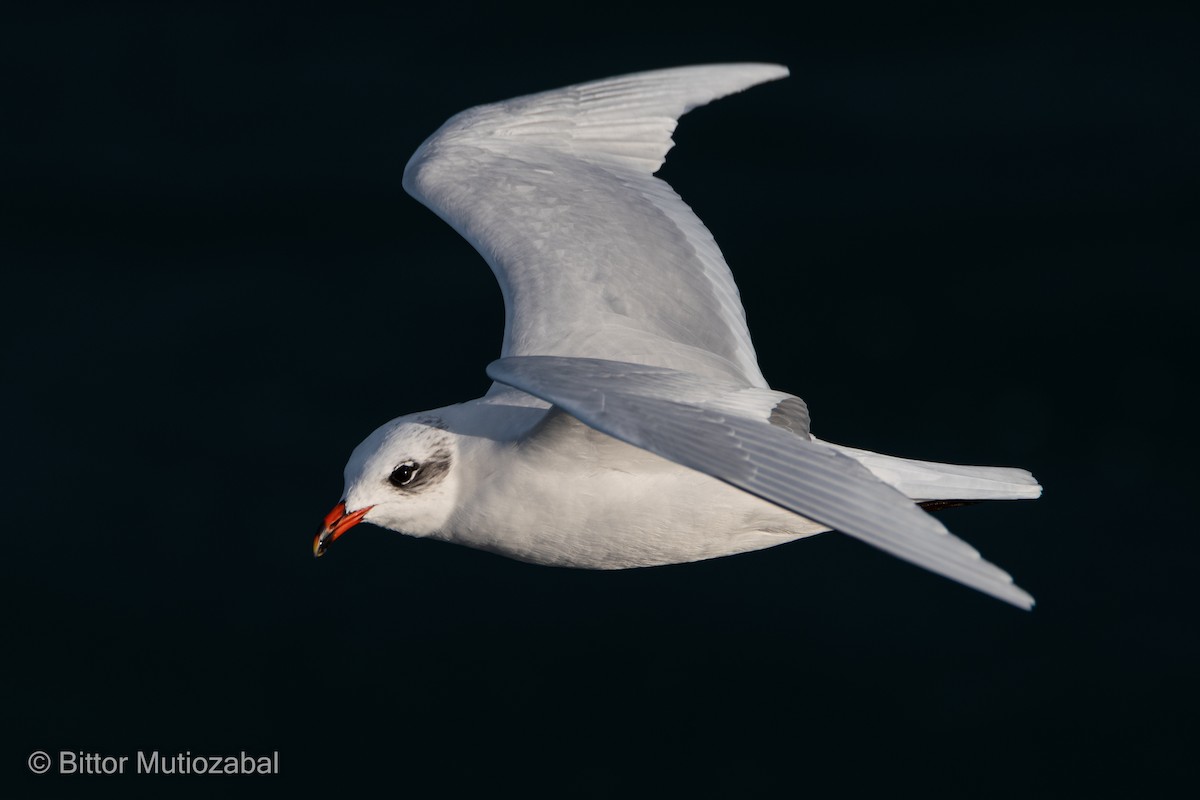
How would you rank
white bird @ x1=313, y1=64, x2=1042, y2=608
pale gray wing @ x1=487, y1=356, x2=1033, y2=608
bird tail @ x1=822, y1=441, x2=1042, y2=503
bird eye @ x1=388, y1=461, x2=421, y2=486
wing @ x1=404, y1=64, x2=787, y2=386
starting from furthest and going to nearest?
wing @ x1=404, y1=64, x2=787, y2=386 → bird tail @ x1=822, y1=441, x2=1042, y2=503 → bird eye @ x1=388, y1=461, x2=421, y2=486 → white bird @ x1=313, y1=64, x2=1042, y2=608 → pale gray wing @ x1=487, y1=356, x2=1033, y2=608

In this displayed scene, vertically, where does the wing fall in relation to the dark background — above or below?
above

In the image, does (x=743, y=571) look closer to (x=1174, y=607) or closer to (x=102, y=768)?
(x=1174, y=607)

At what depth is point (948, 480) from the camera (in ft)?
27.7

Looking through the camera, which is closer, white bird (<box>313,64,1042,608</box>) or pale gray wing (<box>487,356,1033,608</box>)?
pale gray wing (<box>487,356,1033,608</box>)

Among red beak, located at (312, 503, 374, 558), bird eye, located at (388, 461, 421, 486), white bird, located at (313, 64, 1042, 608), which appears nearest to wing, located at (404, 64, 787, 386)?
white bird, located at (313, 64, 1042, 608)

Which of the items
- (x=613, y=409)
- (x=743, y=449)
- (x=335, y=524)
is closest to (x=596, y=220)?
(x=335, y=524)

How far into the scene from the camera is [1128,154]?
13062 millimetres

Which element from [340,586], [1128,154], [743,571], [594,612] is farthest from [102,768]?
[1128,154]

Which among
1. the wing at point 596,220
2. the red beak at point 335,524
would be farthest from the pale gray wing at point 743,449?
the wing at point 596,220

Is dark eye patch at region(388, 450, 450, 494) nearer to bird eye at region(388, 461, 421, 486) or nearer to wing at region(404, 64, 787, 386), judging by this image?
bird eye at region(388, 461, 421, 486)

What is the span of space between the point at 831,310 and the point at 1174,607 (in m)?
3.12

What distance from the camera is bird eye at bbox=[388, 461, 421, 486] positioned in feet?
26.3

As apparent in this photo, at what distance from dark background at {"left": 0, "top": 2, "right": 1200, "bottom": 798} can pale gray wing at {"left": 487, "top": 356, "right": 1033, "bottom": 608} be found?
351cm

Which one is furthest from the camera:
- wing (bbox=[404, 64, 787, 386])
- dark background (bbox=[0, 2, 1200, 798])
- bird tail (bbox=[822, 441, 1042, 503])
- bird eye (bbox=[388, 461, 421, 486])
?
dark background (bbox=[0, 2, 1200, 798])
